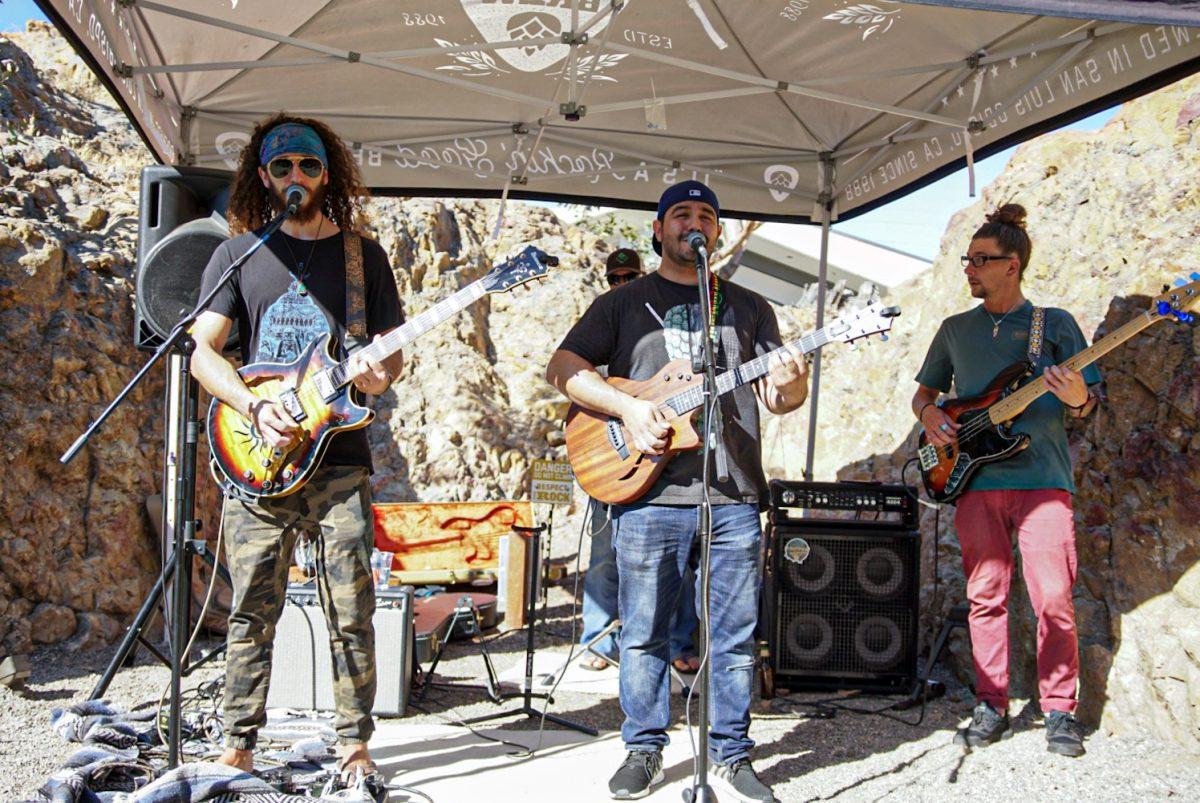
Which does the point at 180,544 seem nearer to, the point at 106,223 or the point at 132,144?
the point at 106,223

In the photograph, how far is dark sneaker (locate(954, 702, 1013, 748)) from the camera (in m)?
3.92

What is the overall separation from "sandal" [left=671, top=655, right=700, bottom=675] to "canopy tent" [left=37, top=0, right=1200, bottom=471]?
1.62 m

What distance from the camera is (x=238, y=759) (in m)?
3.09

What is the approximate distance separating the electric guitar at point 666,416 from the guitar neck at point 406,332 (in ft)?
2.20

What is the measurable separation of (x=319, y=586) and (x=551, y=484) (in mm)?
2132

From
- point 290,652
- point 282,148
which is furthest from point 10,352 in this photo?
point 282,148

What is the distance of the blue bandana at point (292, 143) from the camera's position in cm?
329

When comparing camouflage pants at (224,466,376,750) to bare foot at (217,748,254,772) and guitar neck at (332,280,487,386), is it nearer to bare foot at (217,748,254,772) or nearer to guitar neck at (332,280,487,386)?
bare foot at (217,748,254,772)

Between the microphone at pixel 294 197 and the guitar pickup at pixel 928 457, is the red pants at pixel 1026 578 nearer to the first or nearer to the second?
the guitar pickup at pixel 928 457

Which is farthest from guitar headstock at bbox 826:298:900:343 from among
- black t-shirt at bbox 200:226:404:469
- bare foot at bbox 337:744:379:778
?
bare foot at bbox 337:744:379:778

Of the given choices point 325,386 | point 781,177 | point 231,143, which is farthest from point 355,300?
point 781,177

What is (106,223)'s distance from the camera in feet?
21.7

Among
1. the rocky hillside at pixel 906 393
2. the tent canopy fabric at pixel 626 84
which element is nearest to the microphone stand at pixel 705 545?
the tent canopy fabric at pixel 626 84

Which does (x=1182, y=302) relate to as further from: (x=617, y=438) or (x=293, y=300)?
(x=293, y=300)
